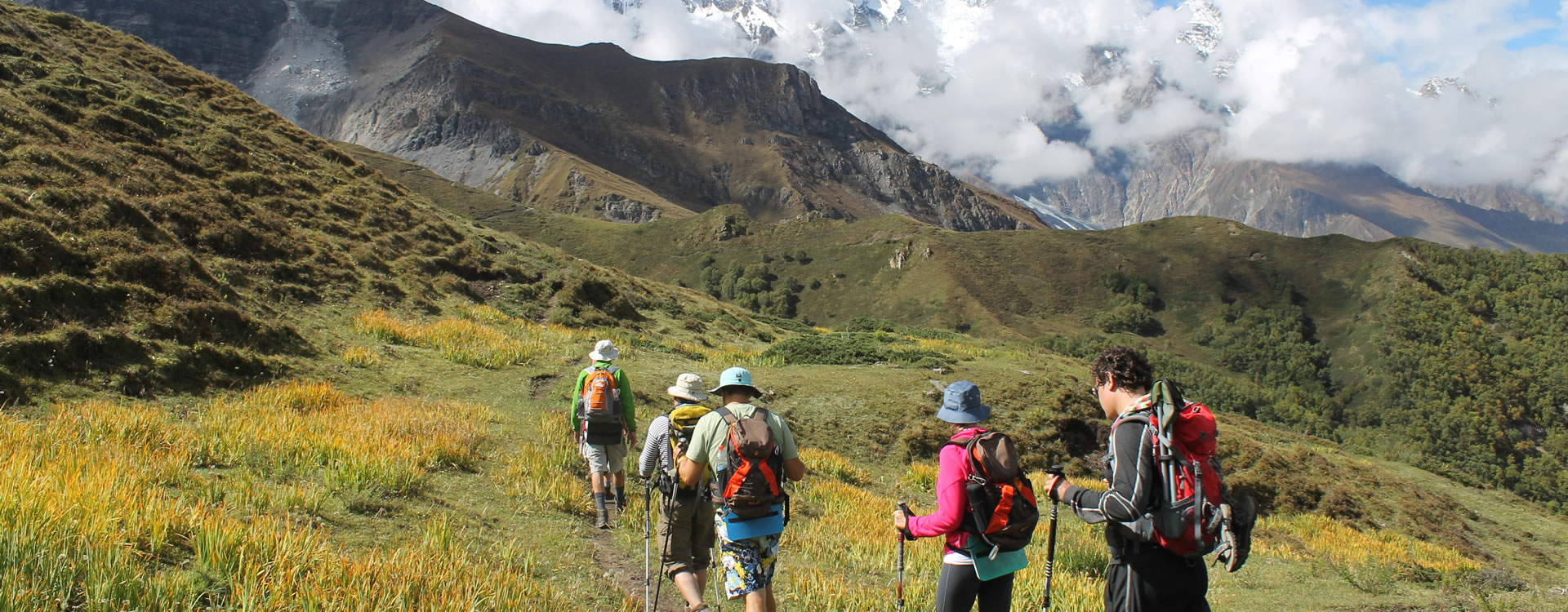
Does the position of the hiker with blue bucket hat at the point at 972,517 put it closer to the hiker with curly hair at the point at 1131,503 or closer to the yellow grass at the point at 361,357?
the hiker with curly hair at the point at 1131,503

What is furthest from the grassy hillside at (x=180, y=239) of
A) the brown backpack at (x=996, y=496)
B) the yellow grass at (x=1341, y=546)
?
the yellow grass at (x=1341, y=546)

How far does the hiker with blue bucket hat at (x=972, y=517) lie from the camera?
4176 millimetres

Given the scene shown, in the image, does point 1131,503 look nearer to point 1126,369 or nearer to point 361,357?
point 1126,369

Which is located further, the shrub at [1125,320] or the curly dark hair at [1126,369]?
the shrub at [1125,320]

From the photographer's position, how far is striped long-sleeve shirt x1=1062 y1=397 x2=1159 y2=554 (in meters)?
3.60

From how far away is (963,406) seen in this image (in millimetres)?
4441

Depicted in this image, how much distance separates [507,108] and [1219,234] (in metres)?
165

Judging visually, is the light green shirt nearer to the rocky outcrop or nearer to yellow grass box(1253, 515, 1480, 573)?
Result: yellow grass box(1253, 515, 1480, 573)

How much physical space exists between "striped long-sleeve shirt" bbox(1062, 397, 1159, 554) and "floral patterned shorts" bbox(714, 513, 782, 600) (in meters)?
1.99

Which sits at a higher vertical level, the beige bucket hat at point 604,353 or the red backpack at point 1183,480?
the red backpack at point 1183,480

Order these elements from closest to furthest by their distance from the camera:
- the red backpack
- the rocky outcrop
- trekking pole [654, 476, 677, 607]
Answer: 1. the red backpack
2. trekking pole [654, 476, 677, 607]
3. the rocky outcrop

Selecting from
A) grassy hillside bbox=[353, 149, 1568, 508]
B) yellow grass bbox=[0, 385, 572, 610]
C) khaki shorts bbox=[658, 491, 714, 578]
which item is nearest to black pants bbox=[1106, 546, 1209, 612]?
khaki shorts bbox=[658, 491, 714, 578]

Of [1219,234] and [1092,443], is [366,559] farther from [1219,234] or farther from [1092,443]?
[1219,234]

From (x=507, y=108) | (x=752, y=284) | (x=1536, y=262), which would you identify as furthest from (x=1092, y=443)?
(x=507, y=108)
